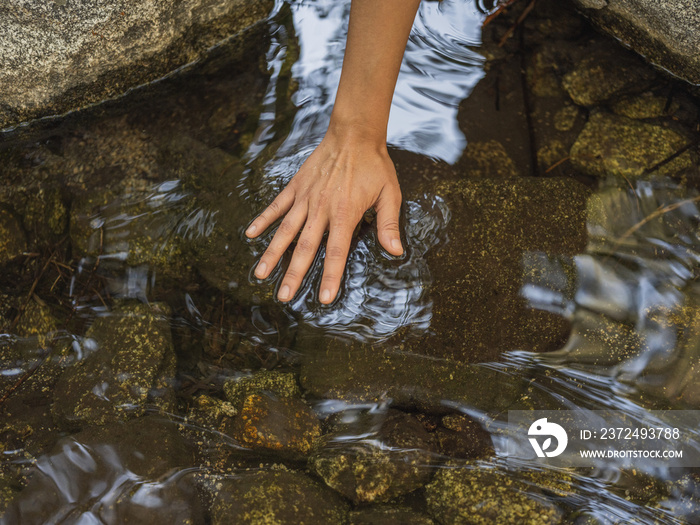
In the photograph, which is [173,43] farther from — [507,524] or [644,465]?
[644,465]

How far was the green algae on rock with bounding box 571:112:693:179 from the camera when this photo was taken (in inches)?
98.1

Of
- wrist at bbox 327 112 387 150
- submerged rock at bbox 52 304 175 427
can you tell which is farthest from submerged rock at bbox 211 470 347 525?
wrist at bbox 327 112 387 150

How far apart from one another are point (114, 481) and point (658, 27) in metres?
3.43

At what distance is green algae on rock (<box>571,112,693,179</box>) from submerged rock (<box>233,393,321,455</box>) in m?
1.99

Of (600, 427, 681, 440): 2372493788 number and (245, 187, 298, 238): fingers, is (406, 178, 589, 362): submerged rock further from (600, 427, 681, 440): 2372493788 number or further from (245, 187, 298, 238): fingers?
(245, 187, 298, 238): fingers

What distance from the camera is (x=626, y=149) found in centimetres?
254

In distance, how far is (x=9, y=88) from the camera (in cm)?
235

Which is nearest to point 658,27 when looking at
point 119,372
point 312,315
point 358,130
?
point 358,130

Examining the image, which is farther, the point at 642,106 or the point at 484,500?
the point at 642,106

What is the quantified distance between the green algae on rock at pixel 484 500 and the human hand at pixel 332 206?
921 millimetres

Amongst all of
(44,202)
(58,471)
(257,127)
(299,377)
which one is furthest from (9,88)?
(299,377)

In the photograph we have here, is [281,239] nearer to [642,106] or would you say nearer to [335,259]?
[335,259]

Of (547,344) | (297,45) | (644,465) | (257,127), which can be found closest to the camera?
(644,465)

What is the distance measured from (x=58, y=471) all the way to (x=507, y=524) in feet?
6.05
